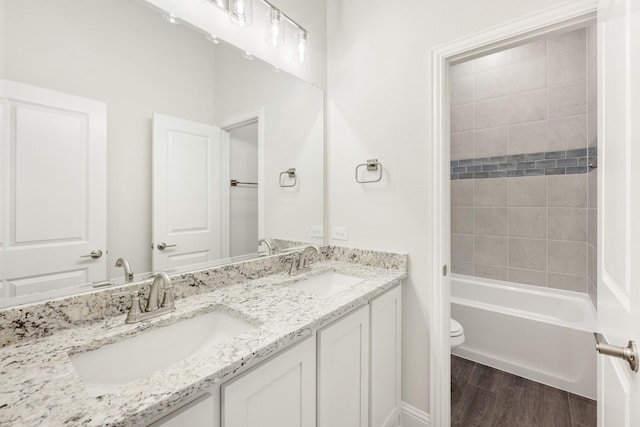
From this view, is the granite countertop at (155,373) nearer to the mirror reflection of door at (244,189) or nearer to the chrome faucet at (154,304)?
the chrome faucet at (154,304)

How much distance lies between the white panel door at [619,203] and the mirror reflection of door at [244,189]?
137cm

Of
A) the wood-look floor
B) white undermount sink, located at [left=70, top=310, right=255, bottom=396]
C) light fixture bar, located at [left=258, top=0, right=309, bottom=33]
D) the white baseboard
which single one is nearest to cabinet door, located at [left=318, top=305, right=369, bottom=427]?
white undermount sink, located at [left=70, top=310, right=255, bottom=396]

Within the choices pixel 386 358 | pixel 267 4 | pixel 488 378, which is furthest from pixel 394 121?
pixel 488 378

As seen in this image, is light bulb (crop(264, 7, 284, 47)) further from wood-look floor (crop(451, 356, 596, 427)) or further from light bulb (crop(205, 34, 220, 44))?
wood-look floor (crop(451, 356, 596, 427))

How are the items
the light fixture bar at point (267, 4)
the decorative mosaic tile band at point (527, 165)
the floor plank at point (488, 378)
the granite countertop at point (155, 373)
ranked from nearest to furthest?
the granite countertop at point (155, 373) → the light fixture bar at point (267, 4) → the floor plank at point (488, 378) → the decorative mosaic tile band at point (527, 165)

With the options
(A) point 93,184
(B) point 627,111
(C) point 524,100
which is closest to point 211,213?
(A) point 93,184

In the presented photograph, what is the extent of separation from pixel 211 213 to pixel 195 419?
0.86 meters

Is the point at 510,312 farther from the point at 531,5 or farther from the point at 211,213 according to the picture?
the point at 211,213

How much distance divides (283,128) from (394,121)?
673 millimetres

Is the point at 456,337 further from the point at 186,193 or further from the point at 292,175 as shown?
the point at 186,193

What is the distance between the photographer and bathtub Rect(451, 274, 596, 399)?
6.26 ft

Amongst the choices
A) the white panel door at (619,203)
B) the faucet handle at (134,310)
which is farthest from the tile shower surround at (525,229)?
the faucet handle at (134,310)

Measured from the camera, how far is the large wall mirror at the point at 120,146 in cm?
84

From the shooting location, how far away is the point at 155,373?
653mm
